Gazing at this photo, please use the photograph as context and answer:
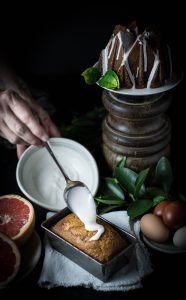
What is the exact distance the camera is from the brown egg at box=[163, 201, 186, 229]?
47.3 inches

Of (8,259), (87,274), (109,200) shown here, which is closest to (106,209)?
(109,200)

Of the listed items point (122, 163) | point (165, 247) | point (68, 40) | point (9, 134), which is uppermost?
point (68, 40)

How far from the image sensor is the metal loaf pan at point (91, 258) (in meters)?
1.09

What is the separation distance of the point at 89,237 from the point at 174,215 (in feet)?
0.76

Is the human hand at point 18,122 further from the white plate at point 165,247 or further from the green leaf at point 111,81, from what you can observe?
the white plate at point 165,247

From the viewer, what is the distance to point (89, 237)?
1150 mm

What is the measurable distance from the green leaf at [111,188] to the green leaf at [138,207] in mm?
64

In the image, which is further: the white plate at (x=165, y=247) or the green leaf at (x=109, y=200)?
the green leaf at (x=109, y=200)

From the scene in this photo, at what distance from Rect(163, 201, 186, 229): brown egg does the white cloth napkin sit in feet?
0.30

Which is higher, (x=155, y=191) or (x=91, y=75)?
(x=91, y=75)

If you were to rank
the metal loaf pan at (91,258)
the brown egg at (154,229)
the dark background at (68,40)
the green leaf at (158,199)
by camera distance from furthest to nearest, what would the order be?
the dark background at (68,40), the green leaf at (158,199), the brown egg at (154,229), the metal loaf pan at (91,258)

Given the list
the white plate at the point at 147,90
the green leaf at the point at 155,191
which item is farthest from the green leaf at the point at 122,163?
the white plate at the point at 147,90

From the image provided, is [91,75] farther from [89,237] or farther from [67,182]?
[89,237]

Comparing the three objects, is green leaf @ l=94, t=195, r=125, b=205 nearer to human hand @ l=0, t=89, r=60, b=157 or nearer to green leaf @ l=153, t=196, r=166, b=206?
green leaf @ l=153, t=196, r=166, b=206
